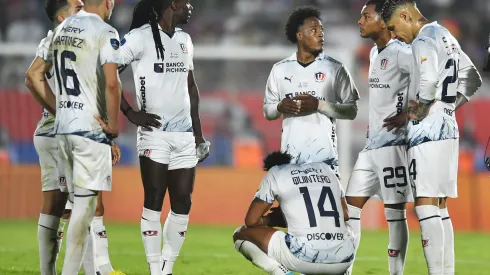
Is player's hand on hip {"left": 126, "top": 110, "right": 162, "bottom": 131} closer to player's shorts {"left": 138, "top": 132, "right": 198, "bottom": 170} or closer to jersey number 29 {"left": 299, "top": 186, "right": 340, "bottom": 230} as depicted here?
player's shorts {"left": 138, "top": 132, "right": 198, "bottom": 170}

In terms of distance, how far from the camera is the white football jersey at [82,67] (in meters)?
6.90

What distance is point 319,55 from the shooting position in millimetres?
8086

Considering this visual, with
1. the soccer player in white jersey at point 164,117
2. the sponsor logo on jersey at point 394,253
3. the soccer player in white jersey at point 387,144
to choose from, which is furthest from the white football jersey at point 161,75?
the sponsor logo on jersey at point 394,253

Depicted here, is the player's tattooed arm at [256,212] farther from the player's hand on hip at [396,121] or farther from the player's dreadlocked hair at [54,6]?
the player's dreadlocked hair at [54,6]

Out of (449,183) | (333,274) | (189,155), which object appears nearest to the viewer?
(333,274)

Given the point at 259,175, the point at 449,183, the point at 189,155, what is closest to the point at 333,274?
the point at 449,183

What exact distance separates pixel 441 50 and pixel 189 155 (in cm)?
224

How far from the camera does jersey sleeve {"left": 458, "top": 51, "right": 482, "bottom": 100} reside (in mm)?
7660

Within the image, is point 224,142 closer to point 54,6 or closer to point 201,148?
point 201,148

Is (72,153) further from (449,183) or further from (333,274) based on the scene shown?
(449,183)

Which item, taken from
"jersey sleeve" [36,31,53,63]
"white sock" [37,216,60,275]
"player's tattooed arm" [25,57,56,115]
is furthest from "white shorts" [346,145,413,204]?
"jersey sleeve" [36,31,53,63]

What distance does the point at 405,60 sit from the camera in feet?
26.1

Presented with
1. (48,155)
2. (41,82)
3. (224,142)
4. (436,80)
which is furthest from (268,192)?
(224,142)

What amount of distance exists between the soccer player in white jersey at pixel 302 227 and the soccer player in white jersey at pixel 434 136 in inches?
26.8
